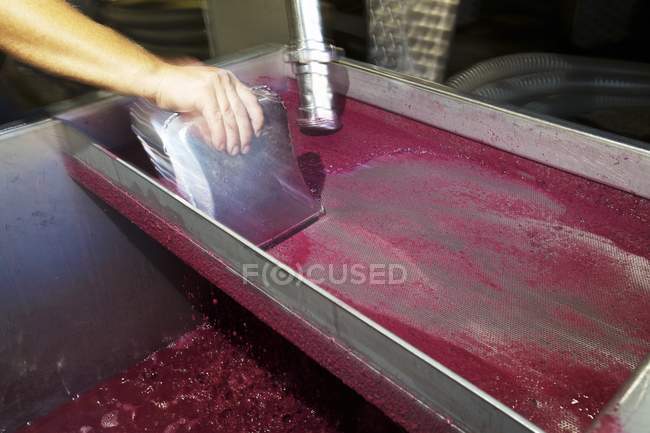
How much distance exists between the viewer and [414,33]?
1.58 meters

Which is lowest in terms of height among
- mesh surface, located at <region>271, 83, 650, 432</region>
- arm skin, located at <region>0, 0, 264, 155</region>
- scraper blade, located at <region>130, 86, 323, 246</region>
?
mesh surface, located at <region>271, 83, 650, 432</region>

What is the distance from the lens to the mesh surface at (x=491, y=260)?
2.36 ft

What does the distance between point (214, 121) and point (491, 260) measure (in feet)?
1.73

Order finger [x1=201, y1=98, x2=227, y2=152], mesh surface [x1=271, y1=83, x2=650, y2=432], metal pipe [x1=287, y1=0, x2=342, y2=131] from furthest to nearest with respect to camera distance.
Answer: metal pipe [x1=287, y1=0, x2=342, y2=131], finger [x1=201, y1=98, x2=227, y2=152], mesh surface [x1=271, y1=83, x2=650, y2=432]

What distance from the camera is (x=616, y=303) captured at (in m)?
0.82

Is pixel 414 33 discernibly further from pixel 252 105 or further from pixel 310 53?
pixel 252 105

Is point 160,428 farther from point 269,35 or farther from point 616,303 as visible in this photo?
point 269,35

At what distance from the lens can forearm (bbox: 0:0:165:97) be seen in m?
0.98

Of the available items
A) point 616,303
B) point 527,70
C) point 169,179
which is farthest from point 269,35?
point 616,303

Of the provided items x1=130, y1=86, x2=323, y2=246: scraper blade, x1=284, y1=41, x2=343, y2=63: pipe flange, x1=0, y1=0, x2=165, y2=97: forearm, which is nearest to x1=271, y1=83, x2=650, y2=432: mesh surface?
x1=130, y1=86, x2=323, y2=246: scraper blade

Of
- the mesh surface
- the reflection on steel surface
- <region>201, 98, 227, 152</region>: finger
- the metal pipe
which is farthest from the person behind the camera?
the reflection on steel surface

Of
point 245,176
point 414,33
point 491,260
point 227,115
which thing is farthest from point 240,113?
point 414,33

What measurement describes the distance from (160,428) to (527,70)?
5.17 feet

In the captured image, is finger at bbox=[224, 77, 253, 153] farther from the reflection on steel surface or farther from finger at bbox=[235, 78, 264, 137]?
the reflection on steel surface
